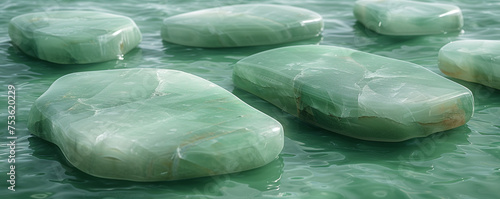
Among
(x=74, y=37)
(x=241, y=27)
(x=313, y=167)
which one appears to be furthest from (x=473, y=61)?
(x=74, y=37)

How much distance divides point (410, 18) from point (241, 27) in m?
0.88

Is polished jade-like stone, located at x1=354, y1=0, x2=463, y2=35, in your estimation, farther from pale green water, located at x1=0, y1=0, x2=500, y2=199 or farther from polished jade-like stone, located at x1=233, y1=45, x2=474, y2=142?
polished jade-like stone, located at x1=233, y1=45, x2=474, y2=142

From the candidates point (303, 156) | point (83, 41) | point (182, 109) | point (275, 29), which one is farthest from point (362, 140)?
point (83, 41)

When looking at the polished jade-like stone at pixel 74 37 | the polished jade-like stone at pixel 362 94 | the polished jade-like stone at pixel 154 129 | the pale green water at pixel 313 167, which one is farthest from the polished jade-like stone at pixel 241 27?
the polished jade-like stone at pixel 154 129

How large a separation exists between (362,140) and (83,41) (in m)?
1.42

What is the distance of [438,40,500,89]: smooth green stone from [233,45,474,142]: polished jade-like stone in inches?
14.2

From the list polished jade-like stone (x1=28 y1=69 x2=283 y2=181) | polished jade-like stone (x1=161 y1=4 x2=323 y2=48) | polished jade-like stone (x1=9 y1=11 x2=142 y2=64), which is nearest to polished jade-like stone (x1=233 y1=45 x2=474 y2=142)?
polished jade-like stone (x1=28 y1=69 x2=283 y2=181)

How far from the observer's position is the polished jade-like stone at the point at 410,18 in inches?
126

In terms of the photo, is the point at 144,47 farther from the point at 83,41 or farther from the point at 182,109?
the point at 182,109

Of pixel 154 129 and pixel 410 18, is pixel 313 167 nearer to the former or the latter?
pixel 154 129

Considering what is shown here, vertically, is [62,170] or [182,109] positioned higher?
[182,109]

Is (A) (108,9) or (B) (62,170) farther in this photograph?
(A) (108,9)

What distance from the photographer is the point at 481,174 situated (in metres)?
1.75

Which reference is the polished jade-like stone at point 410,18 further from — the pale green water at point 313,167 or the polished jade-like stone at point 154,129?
the polished jade-like stone at point 154,129
